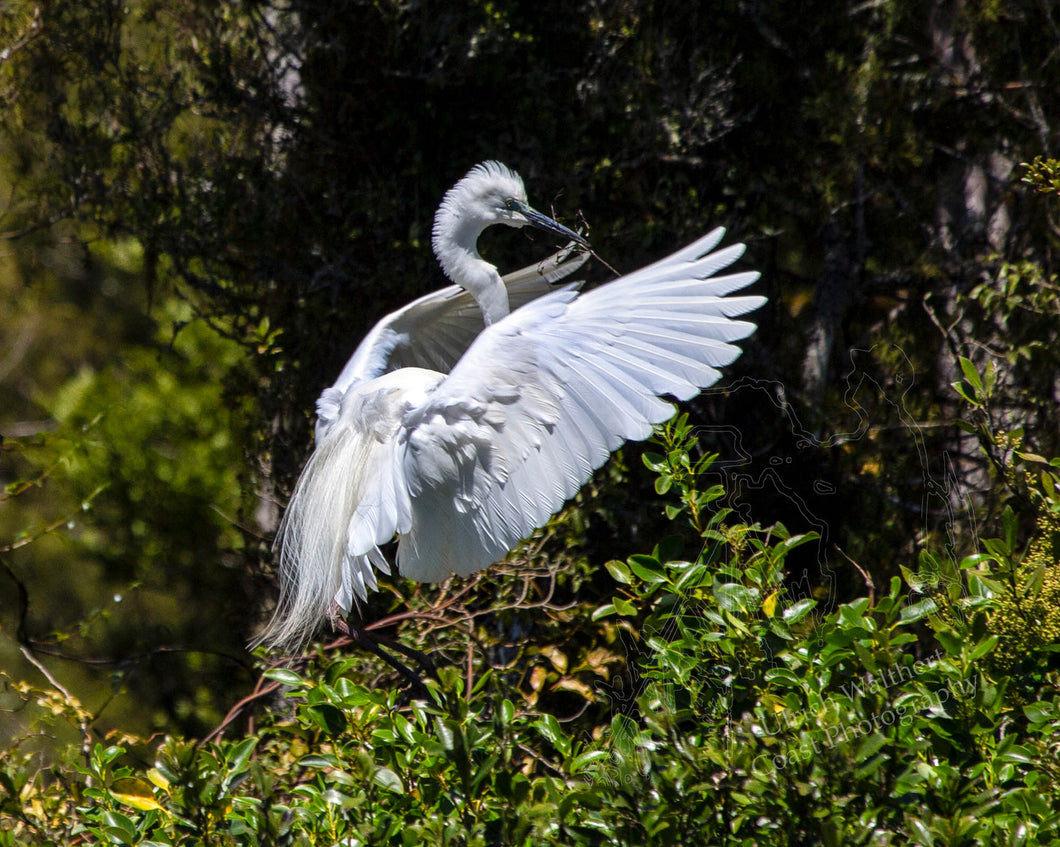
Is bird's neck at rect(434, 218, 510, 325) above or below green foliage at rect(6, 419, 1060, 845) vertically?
above

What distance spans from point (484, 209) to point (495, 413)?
915 mm

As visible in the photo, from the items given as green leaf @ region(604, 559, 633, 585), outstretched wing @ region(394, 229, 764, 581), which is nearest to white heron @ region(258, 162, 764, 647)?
outstretched wing @ region(394, 229, 764, 581)

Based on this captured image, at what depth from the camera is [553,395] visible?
2178mm

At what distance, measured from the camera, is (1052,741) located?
1.59 metres

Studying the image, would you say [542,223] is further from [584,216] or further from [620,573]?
[620,573]

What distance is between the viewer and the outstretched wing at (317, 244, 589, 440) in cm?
298

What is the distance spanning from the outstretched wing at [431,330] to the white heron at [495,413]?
0.15ft

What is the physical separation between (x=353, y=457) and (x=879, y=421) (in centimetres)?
233

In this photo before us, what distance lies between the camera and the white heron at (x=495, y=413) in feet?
6.79

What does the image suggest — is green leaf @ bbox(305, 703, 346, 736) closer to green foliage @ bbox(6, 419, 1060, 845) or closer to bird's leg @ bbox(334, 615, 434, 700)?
green foliage @ bbox(6, 419, 1060, 845)

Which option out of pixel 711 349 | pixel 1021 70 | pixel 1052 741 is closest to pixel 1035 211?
pixel 1021 70

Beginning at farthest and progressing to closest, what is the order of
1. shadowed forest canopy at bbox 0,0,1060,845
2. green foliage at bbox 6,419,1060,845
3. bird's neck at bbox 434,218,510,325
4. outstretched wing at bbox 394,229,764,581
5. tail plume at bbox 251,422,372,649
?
shadowed forest canopy at bbox 0,0,1060,845, bird's neck at bbox 434,218,510,325, tail plume at bbox 251,422,372,649, outstretched wing at bbox 394,229,764,581, green foliage at bbox 6,419,1060,845

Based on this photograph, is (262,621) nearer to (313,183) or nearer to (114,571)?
(313,183)

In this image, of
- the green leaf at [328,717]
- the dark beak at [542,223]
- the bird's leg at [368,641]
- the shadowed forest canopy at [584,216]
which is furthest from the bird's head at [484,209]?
the green leaf at [328,717]
